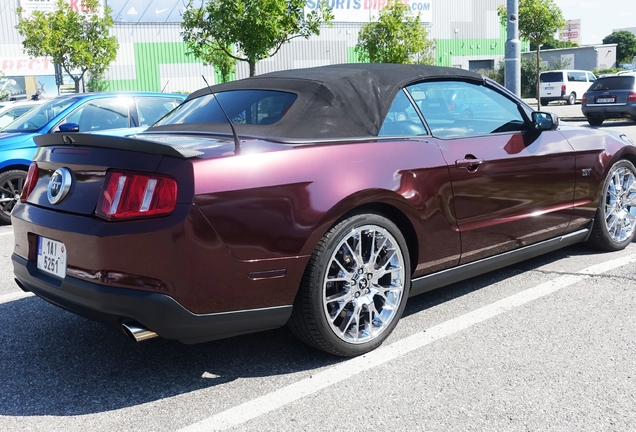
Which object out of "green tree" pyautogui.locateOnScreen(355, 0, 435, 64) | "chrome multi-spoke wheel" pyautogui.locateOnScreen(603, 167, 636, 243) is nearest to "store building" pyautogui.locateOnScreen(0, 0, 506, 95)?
"green tree" pyautogui.locateOnScreen(355, 0, 435, 64)

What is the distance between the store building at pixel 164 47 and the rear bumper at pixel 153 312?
110ft

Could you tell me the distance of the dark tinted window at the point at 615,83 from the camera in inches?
815

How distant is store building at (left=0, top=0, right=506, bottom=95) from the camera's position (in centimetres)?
3850

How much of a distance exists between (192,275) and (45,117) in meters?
5.86

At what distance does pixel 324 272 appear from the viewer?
3232 mm

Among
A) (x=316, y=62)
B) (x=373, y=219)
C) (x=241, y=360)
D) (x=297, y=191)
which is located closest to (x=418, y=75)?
(x=373, y=219)

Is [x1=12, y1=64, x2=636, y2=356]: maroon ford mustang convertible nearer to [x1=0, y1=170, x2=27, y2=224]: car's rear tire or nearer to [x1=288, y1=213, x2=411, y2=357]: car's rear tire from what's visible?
[x1=288, y1=213, x2=411, y2=357]: car's rear tire

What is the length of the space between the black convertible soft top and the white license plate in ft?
3.37

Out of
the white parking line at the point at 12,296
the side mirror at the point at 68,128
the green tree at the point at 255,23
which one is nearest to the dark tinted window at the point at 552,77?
the green tree at the point at 255,23

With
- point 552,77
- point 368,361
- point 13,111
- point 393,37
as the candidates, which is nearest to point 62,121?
point 13,111

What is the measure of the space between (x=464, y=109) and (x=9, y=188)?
18.1 feet

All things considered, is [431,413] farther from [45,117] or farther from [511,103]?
[45,117]

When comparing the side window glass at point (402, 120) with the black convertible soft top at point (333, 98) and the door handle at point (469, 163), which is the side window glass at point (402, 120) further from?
the door handle at point (469, 163)

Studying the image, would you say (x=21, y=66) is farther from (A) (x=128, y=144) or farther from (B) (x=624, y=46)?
(B) (x=624, y=46)
